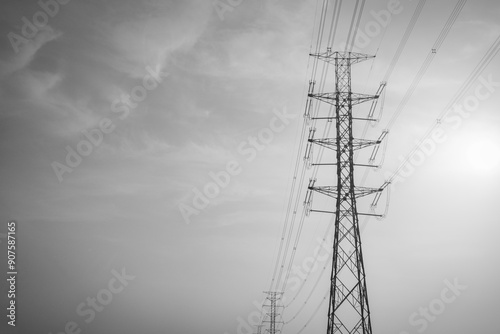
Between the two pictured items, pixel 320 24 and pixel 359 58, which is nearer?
pixel 320 24

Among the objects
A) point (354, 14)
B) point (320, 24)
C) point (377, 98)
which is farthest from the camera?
point (377, 98)

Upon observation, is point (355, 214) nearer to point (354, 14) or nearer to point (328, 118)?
point (328, 118)

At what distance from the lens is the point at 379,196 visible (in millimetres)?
22156

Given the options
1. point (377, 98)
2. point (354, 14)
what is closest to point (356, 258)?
→ point (377, 98)

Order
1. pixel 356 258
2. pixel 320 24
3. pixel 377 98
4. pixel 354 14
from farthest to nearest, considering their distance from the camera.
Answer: pixel 377 98 → pixel 320 24 → pixel 356 258 → pixel 354 14

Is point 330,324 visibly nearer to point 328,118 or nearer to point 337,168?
point 337,168

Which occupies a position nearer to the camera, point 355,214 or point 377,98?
point 355,214

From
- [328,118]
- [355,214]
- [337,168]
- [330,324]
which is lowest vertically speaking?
[330,324]

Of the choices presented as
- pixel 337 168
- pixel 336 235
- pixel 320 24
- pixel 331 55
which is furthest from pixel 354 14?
pixel 336 235

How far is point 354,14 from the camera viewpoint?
18359 mm

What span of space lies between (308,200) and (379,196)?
4751 mm

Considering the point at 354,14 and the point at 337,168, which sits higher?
the point at 354,14

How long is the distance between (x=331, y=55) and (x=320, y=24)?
3.06 m

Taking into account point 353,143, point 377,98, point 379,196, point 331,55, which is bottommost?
point 379,196
